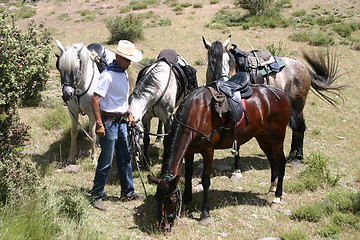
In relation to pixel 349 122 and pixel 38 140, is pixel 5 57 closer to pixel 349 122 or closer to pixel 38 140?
pixel 38 140

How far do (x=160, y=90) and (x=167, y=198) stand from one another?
2.43 m

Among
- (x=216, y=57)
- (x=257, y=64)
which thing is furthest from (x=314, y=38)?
(x=216, y=57)

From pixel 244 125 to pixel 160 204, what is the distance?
5.79 feet

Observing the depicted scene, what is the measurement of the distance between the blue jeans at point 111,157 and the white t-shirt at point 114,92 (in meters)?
0.19

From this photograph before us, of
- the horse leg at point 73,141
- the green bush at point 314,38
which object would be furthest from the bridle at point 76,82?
the green bush at point 314,38

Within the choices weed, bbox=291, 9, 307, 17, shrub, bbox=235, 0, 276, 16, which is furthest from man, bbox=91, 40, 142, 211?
weed, bbox=291, 9, 307, 17

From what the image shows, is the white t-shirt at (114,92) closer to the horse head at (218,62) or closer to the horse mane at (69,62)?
the horse mane at (69,62)

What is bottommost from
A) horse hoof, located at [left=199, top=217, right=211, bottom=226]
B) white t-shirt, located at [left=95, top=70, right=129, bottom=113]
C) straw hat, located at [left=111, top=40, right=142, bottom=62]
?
horse hoof, located at [left=199, top=217, right=211, bottom=226]

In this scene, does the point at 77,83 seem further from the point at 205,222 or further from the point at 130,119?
the point at 205,222

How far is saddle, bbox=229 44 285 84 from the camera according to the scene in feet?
23.3

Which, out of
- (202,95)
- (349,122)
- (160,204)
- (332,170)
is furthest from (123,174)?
(349,122)

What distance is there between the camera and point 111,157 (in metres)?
5.05

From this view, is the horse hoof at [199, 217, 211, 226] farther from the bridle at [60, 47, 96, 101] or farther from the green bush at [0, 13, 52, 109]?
the bridle at [60, 47, 96, 101]

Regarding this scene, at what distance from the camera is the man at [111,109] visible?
478 centimetres
